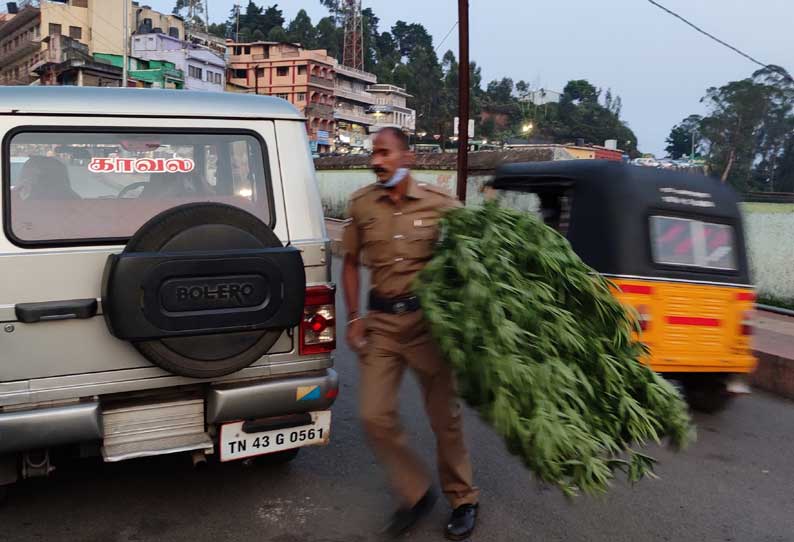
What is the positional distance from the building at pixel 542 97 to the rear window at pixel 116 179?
376 ft

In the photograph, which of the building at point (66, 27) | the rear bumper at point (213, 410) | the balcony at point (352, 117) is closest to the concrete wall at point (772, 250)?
the rear bumper at point (213, 410)

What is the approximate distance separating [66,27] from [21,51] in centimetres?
671

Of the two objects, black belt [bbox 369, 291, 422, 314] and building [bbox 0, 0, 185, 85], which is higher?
building [bbox 0, 0, 185, 85]

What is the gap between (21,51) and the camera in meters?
73.2

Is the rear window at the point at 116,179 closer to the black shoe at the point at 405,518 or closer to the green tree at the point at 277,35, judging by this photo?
the black shoe at the point at 405,518

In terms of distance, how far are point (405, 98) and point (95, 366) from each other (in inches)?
4321

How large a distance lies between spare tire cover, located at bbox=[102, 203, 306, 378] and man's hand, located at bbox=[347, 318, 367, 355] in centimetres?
25

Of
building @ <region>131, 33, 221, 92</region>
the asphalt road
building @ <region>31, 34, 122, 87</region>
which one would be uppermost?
building @ <region>131, 33, 221, 92</region>

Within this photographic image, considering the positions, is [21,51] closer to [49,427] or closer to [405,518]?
[49,427]

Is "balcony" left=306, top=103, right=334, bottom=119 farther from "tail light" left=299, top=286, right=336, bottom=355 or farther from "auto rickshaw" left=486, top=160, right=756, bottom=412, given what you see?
"tail light" left=299, top=286, right=336, bottom=355

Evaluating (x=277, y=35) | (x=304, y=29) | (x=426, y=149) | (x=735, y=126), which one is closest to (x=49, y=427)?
(x=735, y=126)

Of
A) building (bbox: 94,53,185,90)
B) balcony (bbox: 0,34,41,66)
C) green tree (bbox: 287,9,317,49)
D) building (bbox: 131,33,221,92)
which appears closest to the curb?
building (bbox: 94,53,185,90)

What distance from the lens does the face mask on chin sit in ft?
10.7

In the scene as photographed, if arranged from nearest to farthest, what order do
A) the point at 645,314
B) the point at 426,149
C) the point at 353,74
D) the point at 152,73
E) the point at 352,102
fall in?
the point at 645,314 → the point at 426,149 → the point at 152,73 → the point at 353,74 → the point at 352,102
